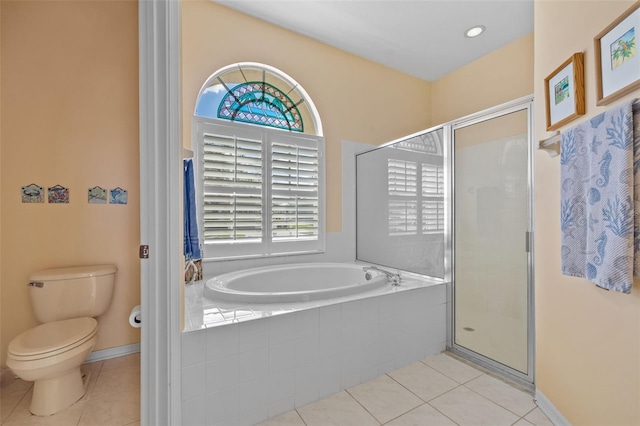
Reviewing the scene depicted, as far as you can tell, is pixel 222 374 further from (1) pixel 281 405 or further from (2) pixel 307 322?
(2) pixel 307 322

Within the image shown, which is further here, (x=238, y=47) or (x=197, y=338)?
(x=238, y=47)

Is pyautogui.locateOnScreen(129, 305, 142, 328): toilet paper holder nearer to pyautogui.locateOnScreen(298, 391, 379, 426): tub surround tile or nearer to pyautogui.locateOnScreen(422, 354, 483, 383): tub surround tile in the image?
pyautogui.locateOnScreen(298, 391, 379, 426): tub surround tile

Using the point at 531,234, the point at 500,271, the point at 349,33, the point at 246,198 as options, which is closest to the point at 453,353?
the point at 500,271

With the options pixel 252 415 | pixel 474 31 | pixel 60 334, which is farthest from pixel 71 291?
pixel 474 31

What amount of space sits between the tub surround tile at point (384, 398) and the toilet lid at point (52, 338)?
5.33ft

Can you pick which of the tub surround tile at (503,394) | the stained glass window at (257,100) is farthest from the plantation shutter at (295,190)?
the tub surround tile at (503,394)

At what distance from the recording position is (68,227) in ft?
6.71

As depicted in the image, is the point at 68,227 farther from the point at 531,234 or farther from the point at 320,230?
the point at 531,234

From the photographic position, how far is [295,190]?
285 cm

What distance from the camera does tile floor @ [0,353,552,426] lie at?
152cm

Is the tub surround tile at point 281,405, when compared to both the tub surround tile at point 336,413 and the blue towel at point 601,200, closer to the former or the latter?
the tub surround tile at point 336,413

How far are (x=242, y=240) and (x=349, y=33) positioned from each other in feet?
7.37

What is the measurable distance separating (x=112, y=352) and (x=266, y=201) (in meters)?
1.68

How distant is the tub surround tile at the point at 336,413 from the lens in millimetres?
1513
